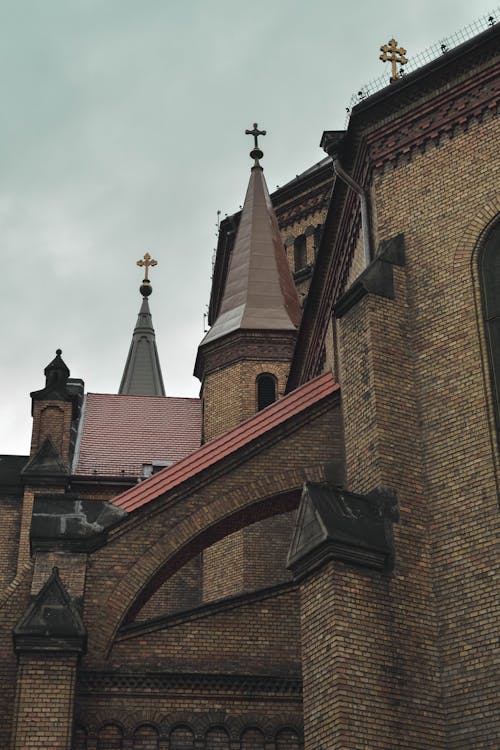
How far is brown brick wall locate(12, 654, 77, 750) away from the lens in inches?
484

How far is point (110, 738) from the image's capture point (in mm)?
12906

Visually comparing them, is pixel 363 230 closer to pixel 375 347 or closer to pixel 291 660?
pixel 375 347

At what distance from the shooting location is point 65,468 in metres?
24.5

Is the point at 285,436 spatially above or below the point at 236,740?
above

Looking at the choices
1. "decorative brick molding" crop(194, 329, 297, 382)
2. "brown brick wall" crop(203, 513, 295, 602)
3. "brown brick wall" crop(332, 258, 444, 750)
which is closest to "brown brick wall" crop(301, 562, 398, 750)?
"brown brick wall" crop(332, 258, 444, 750)

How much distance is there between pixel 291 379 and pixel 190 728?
10.5 m

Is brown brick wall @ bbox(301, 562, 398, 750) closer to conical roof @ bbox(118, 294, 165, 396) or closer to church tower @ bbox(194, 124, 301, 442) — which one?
church tower @ bbox(194, 124, 301, 442)

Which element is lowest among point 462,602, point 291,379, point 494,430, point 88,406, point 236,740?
point 236,740

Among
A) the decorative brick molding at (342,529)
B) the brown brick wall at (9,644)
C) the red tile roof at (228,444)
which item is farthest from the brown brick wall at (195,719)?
the decorative brick molding at (342,529)

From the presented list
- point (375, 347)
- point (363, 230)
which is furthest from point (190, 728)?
point (363, 230)

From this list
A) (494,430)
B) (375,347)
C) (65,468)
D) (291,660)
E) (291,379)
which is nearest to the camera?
(494,430)

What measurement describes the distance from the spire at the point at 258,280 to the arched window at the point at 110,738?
1463cm

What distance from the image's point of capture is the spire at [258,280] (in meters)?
27.0

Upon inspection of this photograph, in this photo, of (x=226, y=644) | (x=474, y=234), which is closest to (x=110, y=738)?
(x=226, y=644)
